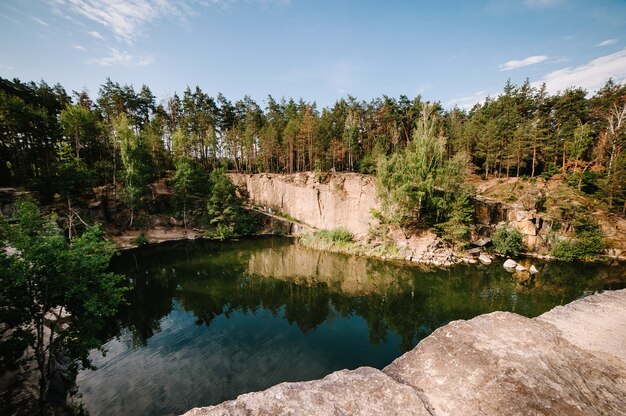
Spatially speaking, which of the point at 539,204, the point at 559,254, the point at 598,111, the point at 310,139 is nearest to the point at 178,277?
the point at 310,139

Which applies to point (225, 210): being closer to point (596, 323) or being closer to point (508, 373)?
point (596, 323)

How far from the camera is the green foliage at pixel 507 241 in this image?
3247 cm

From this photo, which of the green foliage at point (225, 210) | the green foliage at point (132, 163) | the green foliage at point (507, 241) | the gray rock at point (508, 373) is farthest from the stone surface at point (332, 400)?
the green foliage at point (132, 163)

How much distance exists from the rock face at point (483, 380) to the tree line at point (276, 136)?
116 ft

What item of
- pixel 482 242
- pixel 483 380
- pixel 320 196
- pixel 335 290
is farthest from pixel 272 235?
pixel 483 380

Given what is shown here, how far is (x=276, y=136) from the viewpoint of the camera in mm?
53000

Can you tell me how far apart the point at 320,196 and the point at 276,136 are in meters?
16.0

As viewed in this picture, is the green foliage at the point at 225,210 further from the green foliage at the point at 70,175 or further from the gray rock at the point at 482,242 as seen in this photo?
the gray rock at the point at 482,242

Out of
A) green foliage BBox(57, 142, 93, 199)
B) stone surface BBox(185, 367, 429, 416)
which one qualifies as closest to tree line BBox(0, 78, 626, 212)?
green foliage BBox(57, 142, 93, 199)

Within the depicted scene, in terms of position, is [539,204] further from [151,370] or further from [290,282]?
[151,370]

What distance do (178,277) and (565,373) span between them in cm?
2923

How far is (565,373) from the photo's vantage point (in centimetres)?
486

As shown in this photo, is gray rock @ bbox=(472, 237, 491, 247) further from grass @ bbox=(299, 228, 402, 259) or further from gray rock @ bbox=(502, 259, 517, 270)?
grass @ bbox=(299, 228, 402, 259)

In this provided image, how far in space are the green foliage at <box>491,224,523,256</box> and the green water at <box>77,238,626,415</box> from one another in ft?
11.8
